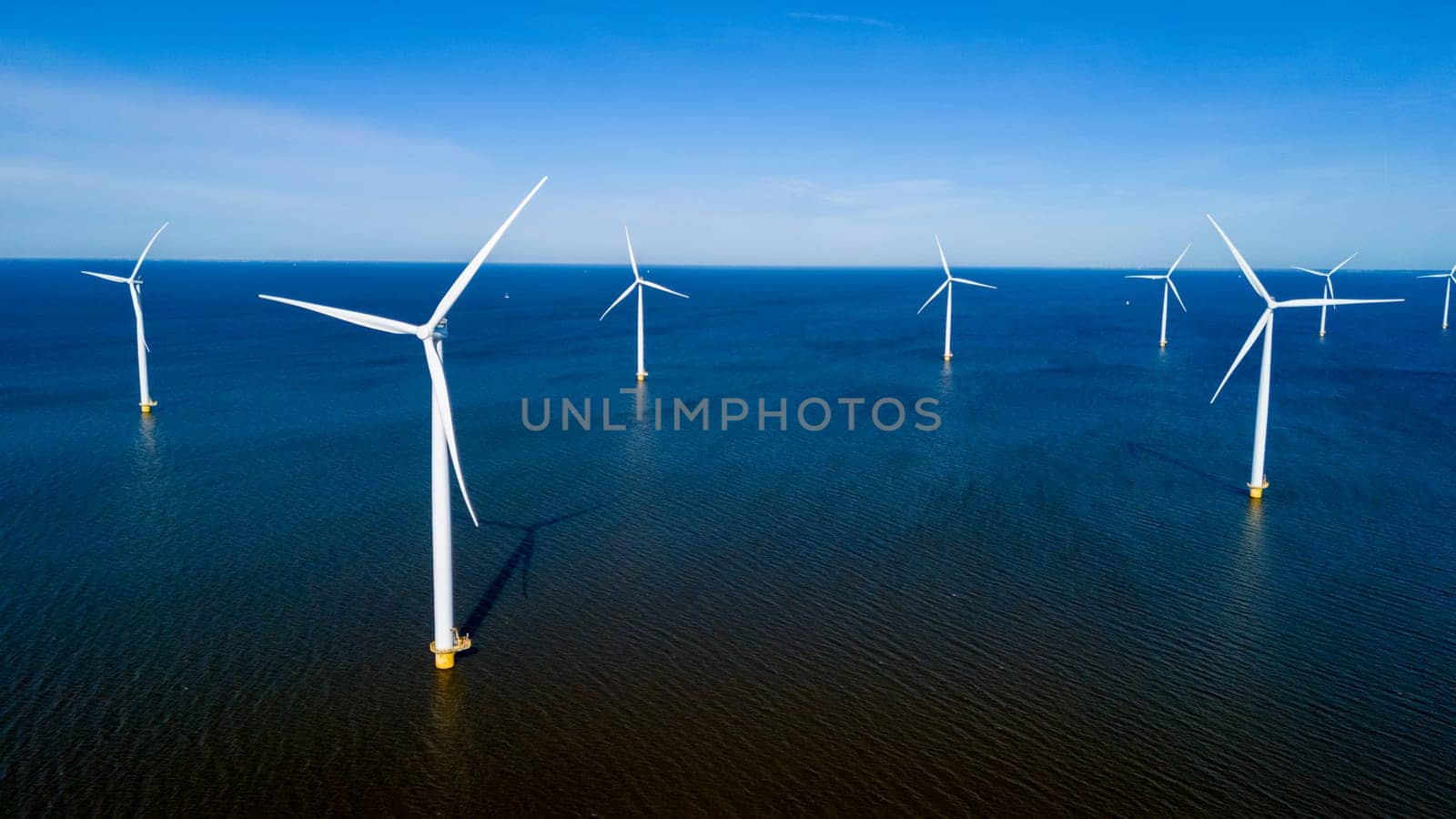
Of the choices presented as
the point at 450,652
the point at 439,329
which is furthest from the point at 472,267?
the point at 450,652

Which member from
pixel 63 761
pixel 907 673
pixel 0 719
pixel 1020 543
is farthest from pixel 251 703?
pixel 1020 543

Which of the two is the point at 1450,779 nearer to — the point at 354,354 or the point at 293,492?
the point at 293,492

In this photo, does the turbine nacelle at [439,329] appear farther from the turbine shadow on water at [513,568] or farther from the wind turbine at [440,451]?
the turbine shadow on water at [513,568]

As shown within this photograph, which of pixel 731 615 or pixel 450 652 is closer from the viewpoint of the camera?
pixel 450 652

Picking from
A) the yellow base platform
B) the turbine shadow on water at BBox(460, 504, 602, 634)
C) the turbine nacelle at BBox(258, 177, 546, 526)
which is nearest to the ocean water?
the turbine shadow on water at BBox(460, 504, 602, 634)

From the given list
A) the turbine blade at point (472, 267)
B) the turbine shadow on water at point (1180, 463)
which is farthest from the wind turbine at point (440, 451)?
the turbine shadow on water at point (1180, 463)

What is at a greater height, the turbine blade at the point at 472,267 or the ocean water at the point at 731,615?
the turbine blade at the point at 472,267

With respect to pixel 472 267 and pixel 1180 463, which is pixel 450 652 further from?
pixel 1180 463
